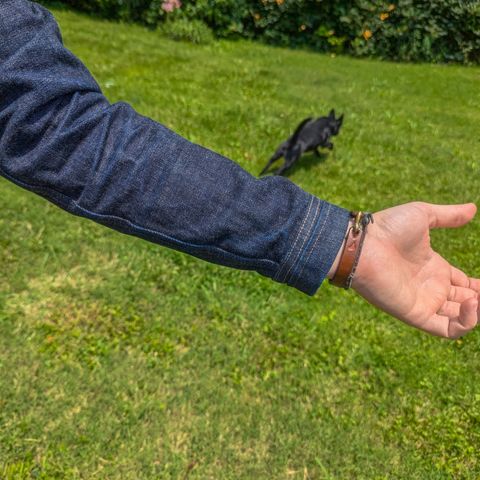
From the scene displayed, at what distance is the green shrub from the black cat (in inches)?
221

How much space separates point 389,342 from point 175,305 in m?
1.46

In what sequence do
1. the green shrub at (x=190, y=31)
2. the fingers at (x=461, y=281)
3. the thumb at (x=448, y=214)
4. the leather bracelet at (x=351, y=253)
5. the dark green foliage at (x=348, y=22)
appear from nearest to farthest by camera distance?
the leather bracelet at (x=351, y=253) → the thumb at (x=448, y=214) → the fingers at (x=461, y=281) → the green shrub at (x=190, y=31) → the dark green foliage at (x=348, y=22)

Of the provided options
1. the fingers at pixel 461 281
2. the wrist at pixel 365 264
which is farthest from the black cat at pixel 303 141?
the wrist at pixel 365 264

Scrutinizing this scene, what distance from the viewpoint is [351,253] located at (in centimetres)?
157

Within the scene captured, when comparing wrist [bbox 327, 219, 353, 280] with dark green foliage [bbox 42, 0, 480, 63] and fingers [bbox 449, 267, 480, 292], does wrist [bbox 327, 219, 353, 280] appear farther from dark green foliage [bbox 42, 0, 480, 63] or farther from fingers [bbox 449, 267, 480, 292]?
dark green foliage [bbox 42, 0, 480, 63]

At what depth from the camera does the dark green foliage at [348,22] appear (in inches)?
430

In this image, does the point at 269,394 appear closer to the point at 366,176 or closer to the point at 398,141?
the point at 366,176

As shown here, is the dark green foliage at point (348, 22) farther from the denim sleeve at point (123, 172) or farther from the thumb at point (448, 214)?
the denim sleeve at point (123, 172)

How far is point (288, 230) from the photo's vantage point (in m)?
1.42

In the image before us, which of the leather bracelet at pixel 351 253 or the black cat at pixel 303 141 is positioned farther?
the black cat at pixel 303 141

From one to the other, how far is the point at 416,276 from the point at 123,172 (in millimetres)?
1110

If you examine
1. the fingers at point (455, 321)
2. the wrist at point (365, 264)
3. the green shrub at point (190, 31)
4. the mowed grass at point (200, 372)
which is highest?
the wrist at point (365, 264)

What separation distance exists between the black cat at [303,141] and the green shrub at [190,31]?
5.60 m

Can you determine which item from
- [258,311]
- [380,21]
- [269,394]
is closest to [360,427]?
[269,394]
